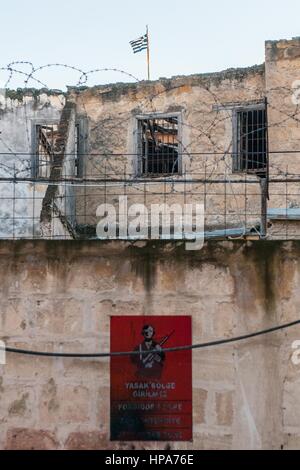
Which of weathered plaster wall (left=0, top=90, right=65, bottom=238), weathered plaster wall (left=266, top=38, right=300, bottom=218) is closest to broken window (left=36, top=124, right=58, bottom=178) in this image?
weathered plaster wall (left=0, top=90, right=65, bottom=238)

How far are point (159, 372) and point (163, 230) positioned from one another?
8114 mm

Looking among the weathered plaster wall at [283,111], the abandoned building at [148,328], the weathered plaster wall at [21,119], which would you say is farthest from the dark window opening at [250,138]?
the abandoned building at [148,328]

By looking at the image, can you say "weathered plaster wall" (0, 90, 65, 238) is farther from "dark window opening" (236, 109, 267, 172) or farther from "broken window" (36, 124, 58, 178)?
"dark window opening" (236, 109, 267, 172)

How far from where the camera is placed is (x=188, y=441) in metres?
5.63

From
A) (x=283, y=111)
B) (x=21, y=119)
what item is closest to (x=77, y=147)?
(x=21, y=119)

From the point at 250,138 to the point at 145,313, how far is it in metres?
8.72

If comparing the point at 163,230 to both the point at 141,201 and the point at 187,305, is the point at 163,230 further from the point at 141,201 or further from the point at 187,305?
the point at 187,305

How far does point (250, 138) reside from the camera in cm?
1377

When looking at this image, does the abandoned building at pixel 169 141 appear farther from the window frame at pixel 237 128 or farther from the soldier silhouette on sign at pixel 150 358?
the soldier silhouette on sign at pixel 150 358

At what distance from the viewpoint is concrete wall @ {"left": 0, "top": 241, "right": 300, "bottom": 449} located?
5570mm

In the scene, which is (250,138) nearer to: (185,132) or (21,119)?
(185,132)

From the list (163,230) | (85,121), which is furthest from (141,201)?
(85,121)
